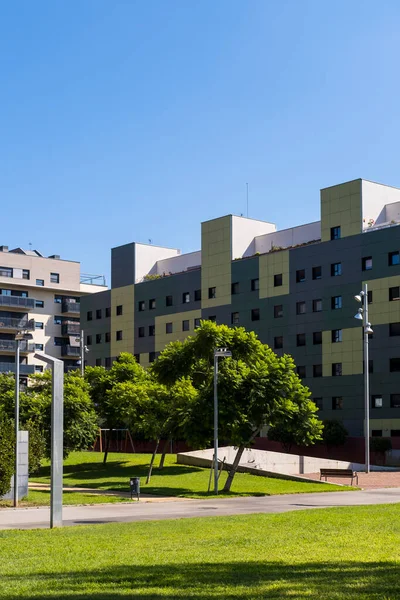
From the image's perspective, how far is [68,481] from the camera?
46.6 meters

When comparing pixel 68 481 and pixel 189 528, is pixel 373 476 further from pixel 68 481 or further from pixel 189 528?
pixel 189 528

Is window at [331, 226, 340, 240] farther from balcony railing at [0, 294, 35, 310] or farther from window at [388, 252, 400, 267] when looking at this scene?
balcony railing at [0, 294, 35, 310]

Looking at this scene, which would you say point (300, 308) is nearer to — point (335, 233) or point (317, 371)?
point (317, 371)

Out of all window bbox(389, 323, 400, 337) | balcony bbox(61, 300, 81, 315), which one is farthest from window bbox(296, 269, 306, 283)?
balcony bbox(61, 300, 81, 315)

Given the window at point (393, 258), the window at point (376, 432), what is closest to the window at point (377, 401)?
the window at point (376, 432)

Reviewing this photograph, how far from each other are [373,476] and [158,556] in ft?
136

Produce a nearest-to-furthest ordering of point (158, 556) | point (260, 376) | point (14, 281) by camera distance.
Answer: point (158, 556), point (260, 376), point (14, 281)

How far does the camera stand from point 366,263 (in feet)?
238

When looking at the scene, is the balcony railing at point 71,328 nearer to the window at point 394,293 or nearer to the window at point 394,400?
the window at point 394,293

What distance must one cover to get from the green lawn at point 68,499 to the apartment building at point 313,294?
3845 centimetres

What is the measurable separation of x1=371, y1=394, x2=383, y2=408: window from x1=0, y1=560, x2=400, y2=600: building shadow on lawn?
5982 cm

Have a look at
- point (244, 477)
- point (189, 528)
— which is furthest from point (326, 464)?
point (189, 528)

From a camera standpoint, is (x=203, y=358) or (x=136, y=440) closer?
(x=203, y=358)

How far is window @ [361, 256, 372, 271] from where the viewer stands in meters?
72.3
